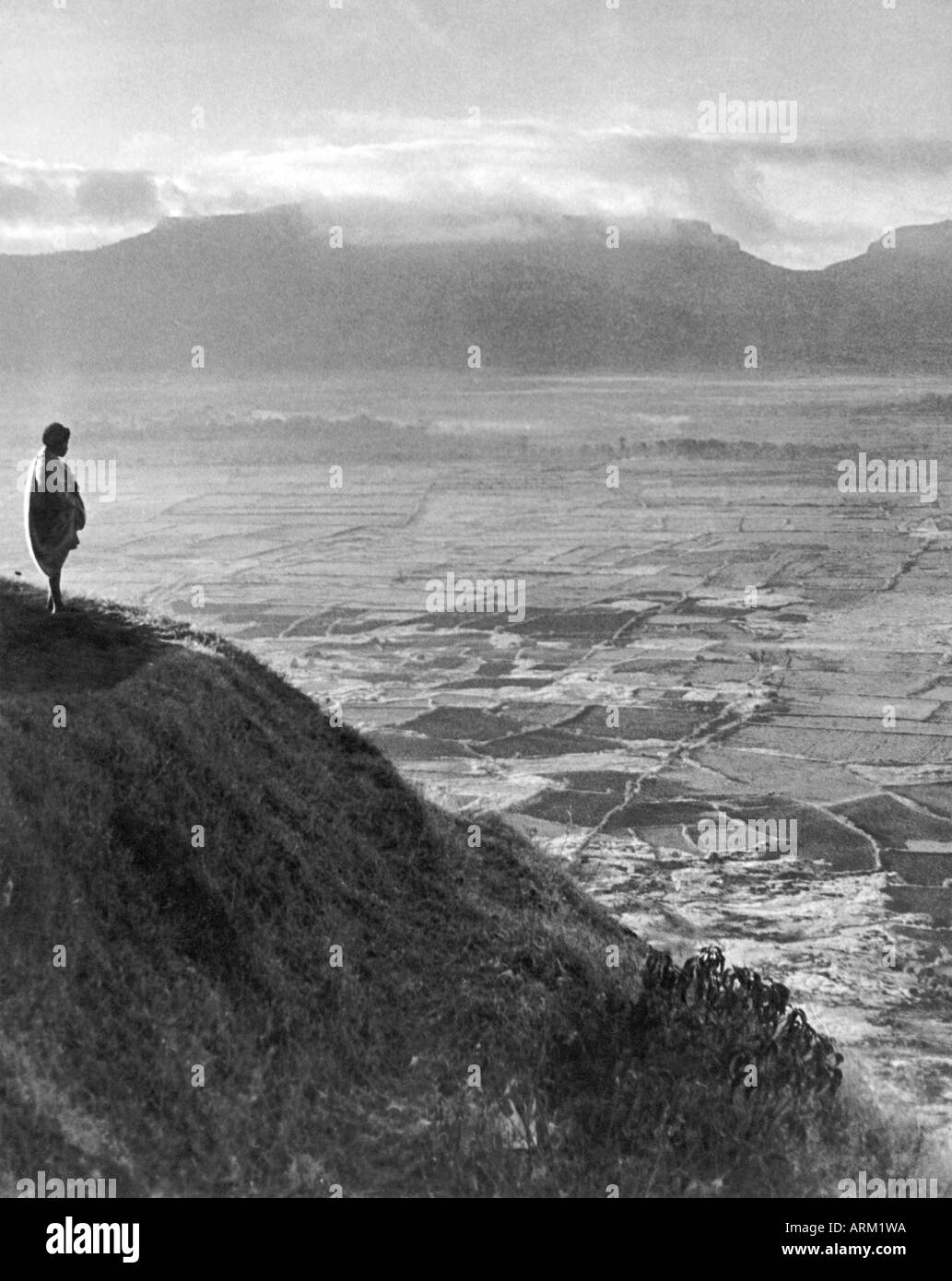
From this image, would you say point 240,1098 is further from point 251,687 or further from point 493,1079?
point 251,687

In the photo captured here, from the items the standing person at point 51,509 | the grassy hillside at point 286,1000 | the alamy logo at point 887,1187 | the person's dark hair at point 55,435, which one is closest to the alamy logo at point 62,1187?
the grassy hillside at point 286,1000

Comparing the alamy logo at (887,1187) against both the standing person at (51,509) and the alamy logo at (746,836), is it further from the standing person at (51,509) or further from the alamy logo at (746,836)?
the alamy logo at (746,836)

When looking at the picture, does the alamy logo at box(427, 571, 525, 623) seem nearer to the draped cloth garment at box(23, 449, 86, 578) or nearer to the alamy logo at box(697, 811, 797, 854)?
the alamy logo at box(697, 811, 797, 854)

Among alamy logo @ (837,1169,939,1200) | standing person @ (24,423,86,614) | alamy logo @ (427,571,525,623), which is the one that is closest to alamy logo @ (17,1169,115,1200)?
alamy logo @ (837,1169,939,1200)

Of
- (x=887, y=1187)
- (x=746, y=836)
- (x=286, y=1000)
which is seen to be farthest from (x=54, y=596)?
(x=746, y=836)

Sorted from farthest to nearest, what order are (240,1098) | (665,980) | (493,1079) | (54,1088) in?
(665,980) → (493,1079) → (240,1098) → (54,1088)
